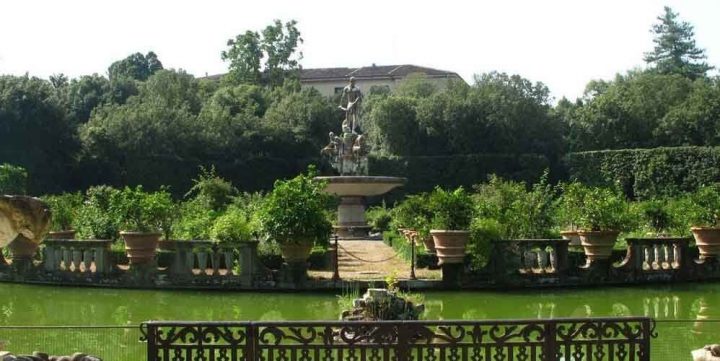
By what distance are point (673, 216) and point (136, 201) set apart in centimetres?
1163

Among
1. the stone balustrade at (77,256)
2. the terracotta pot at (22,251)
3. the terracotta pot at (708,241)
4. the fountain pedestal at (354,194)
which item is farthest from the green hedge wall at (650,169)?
the terracotta pot at (22,251)

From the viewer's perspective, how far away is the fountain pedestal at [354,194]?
86.5ft

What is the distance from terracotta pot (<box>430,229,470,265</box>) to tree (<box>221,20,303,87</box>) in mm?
46227

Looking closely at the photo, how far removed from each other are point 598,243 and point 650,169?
84.7 ft

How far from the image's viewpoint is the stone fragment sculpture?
19.1ft

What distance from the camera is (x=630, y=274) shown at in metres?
16.0

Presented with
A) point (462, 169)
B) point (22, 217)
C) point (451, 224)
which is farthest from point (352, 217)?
point (22, 217)

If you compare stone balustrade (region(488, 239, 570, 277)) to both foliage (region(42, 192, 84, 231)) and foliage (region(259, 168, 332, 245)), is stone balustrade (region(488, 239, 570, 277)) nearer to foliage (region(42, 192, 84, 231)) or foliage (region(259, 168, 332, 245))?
foliage (region(259, 168, 332, 245))

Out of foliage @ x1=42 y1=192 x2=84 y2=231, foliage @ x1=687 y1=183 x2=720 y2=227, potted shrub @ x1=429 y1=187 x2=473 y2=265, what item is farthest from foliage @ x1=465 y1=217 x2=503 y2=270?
foliage @ x1=42 y1=192 x2=84 y2=231

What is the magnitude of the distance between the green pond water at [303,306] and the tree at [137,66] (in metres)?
59.5

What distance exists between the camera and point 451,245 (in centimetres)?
1499

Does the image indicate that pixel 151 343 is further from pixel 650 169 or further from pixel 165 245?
pixel 650 169

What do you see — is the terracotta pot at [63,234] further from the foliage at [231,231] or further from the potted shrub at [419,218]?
the potted shrub at [419,218]

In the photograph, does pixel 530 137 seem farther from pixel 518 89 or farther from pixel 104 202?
pixel 104 202
